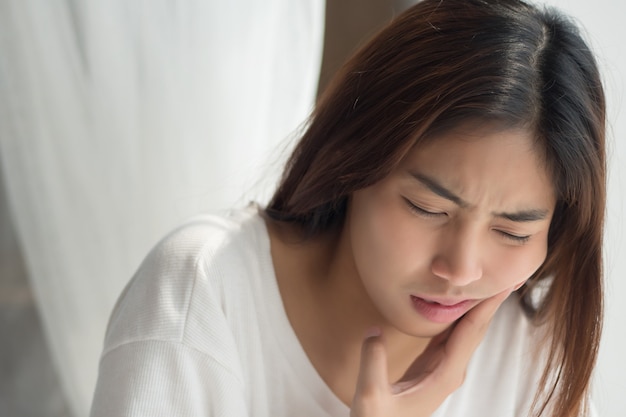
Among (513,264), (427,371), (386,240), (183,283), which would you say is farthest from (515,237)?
(183,283)

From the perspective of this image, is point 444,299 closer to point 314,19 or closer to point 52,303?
point 314,19

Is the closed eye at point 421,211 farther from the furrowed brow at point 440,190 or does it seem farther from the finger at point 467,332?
the finger at point 467,332

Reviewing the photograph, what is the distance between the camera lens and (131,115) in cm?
140

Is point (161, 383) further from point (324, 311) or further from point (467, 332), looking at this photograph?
point (467, 332)

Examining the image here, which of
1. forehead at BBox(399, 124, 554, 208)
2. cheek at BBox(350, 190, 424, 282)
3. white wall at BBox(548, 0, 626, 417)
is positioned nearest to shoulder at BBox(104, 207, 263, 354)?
cheek at BBox(350, 190, 424, 282)

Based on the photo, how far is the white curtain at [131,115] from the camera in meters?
1.35

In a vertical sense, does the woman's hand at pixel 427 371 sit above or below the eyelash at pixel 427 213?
below

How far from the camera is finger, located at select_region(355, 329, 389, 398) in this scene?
37.7 inches

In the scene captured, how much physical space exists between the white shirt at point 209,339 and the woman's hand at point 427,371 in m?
0.05

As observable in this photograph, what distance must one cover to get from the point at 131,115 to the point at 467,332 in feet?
2.15

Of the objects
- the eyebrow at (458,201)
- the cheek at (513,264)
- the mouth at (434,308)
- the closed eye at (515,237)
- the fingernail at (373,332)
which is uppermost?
the eyebrow at (458,201)

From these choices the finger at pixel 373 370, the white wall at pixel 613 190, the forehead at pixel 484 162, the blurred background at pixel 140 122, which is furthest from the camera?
the blurred background at pixel 140 122

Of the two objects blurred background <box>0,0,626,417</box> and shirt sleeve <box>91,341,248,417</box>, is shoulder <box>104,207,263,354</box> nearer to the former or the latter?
shirt sleeve <box>91,341,248,417</box>

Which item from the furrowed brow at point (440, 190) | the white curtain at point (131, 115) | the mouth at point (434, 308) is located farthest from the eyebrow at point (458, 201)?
the white curtain at point (131, 115)
